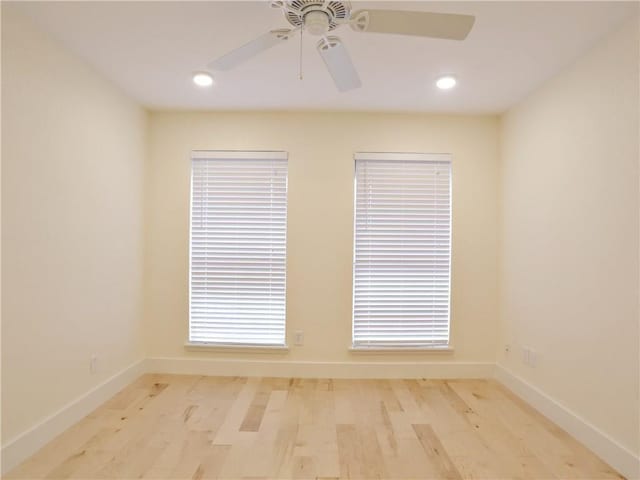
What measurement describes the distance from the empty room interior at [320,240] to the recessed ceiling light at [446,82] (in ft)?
0.10

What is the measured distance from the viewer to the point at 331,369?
3.58 m

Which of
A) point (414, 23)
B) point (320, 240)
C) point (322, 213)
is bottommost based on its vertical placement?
point (320, 240)
